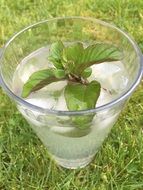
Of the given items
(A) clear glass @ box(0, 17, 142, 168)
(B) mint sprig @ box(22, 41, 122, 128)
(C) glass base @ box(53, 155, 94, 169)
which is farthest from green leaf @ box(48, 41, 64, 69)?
(C) glass base @ box(53, 155, 94, 169)

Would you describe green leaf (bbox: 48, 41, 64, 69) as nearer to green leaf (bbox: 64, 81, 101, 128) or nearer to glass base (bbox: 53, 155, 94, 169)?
green leaf (bbox: 64, 81, 101, 128)

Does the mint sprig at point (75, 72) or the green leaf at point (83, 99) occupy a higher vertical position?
the mint sprig at point (75, 72)

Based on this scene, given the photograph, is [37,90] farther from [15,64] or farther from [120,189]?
[120,189]

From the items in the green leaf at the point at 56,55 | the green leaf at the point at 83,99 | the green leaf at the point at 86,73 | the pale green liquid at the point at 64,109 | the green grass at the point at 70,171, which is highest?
the green leaf at the point at 56,55

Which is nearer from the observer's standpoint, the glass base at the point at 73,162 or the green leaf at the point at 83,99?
the green leaf at the point at 83,99

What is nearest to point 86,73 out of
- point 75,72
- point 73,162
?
point 75,72

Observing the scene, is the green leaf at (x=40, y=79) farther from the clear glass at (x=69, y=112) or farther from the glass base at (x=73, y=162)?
the glass base at (x=73, y=162)

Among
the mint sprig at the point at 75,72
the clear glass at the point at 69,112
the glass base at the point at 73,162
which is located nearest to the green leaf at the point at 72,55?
the mint sprig at the point at 75,72
